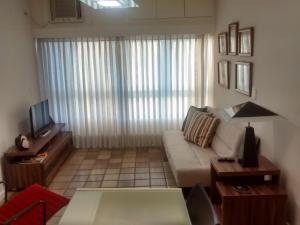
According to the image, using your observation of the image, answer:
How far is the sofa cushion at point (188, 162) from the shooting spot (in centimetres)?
339

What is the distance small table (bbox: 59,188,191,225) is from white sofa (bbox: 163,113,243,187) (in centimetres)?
131

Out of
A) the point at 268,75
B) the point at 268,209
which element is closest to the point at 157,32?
the point at 268,75

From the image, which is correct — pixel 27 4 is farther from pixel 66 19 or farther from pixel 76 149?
pixel 76 149

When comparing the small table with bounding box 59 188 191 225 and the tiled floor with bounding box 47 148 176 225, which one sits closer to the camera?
the small table with bounding box 59 188 191 225

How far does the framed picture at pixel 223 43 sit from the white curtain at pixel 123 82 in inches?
20.5

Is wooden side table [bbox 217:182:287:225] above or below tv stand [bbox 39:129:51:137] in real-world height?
below

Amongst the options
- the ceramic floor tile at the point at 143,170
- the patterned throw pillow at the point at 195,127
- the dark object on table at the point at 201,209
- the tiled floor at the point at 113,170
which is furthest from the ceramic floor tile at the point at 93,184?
the dark object on table at the point at 201,209

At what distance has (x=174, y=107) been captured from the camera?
530cm

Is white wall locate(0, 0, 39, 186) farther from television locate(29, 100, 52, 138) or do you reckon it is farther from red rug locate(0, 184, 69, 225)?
red rug locate(0, 184, 69, 225)

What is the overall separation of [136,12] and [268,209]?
355 cm

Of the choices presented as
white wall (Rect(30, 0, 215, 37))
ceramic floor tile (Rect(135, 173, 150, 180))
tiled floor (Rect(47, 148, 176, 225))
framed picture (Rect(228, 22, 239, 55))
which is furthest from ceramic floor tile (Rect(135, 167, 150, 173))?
white wall (Rect(30, 0, 215, 37))

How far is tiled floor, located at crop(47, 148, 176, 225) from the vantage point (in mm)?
4020

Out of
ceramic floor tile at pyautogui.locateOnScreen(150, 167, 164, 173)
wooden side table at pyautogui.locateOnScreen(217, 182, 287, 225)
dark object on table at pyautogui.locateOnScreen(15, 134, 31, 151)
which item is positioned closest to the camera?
wooden side table at pyautogui.locateOnScreen(217, 182, 287, 225)

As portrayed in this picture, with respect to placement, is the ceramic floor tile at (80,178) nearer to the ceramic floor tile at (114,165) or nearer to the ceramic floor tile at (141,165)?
the ceramic floor tile at (114,165)
